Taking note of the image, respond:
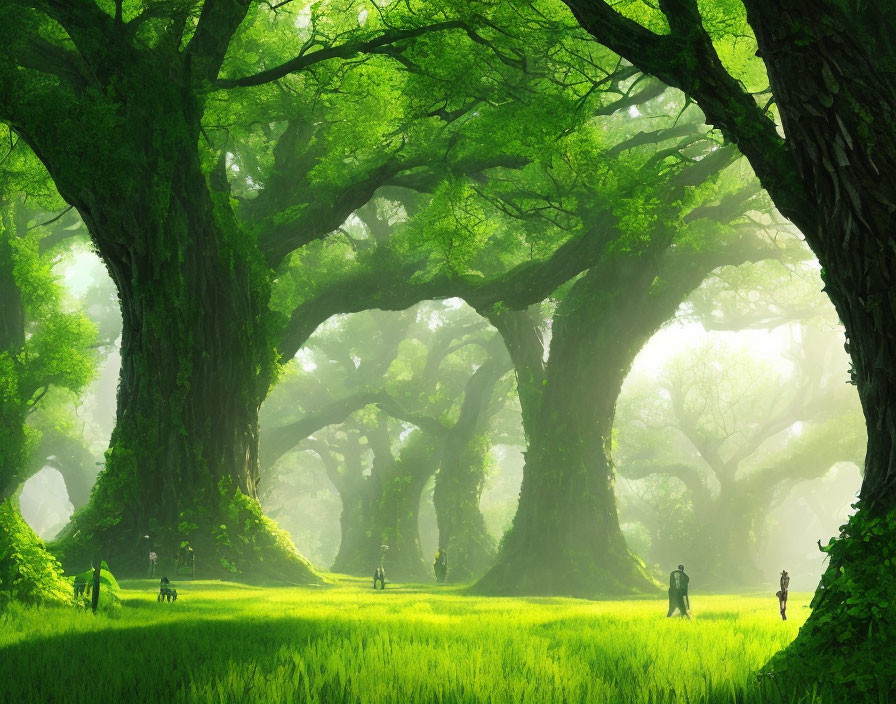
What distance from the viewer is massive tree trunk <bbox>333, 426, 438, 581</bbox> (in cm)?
3503

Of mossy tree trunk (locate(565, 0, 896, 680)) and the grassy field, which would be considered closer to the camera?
the grassy field

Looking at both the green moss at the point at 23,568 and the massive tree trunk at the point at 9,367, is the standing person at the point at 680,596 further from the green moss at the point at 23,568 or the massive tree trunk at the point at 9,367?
the massive tree trunk at the point at 9,367

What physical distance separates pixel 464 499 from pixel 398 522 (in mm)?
3939

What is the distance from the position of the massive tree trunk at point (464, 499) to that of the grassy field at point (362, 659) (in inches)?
1011

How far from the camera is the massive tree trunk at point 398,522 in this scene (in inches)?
1379

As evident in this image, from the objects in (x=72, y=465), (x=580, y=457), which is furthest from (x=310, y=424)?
(x=580, y=457)

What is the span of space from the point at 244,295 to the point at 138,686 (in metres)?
12.9

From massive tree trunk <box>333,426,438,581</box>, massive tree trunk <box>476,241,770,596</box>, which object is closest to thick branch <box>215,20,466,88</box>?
massive tree trunk <box>476,241,770,596</box>

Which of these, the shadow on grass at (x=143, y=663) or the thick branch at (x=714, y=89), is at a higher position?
the thick branch at (x=714, y=89)

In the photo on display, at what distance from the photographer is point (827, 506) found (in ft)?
232

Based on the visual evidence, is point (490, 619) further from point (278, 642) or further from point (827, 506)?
point (827, 506)

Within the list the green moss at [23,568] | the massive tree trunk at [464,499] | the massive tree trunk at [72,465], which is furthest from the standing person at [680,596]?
the massive tree trunk at [72,465]

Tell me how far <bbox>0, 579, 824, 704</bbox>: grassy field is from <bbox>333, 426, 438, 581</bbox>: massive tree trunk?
28000 mm

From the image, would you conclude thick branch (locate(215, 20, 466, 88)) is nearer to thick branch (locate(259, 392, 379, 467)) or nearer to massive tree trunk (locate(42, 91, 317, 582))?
massive tree trunk (locate(42, 91, 317, 582))
